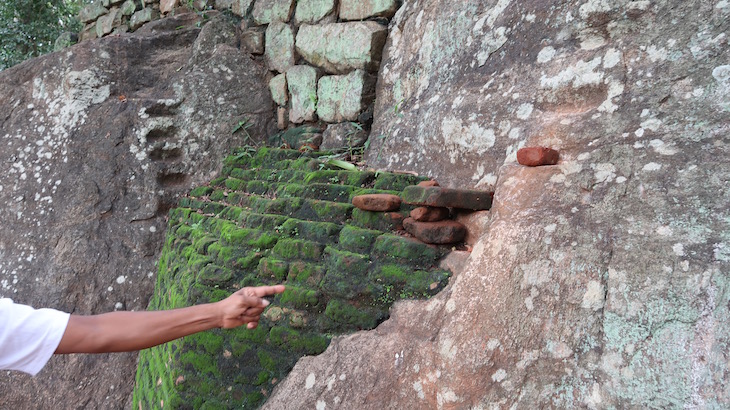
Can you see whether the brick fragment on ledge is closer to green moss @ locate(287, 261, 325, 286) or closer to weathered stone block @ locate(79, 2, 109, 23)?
green moss @ locate(287, 261, 325, 286)

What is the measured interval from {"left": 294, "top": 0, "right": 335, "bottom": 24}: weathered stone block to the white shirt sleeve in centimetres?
345

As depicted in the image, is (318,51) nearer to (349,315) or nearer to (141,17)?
(349,315)

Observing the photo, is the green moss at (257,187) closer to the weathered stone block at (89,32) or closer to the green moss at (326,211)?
the green moss at (326,211)

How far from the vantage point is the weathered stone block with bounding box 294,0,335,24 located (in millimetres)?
4238

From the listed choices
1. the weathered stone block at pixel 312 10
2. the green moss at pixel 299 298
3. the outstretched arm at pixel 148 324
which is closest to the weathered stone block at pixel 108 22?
the weathered stone block at pixel 312 10

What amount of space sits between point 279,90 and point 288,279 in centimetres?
247

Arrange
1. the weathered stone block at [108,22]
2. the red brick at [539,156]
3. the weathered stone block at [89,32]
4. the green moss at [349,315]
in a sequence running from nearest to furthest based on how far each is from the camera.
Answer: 1. the red brick at [539,156]
2. the green moss at [349,315]
3. the weathered stone block at [108,22]
4. the weathered stone block at [89,32]

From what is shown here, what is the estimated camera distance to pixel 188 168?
4500 mm

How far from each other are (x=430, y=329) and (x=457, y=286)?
0.65 feet

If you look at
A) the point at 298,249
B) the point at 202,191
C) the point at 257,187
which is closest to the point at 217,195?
the point at 202,191

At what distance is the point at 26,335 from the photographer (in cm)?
129

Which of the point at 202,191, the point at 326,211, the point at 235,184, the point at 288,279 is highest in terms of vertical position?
the point at 326,211

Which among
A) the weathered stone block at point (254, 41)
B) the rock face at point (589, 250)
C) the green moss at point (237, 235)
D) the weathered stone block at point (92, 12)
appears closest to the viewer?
the rock face at point (589, 250)

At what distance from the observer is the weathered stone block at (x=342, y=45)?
3875 mm
